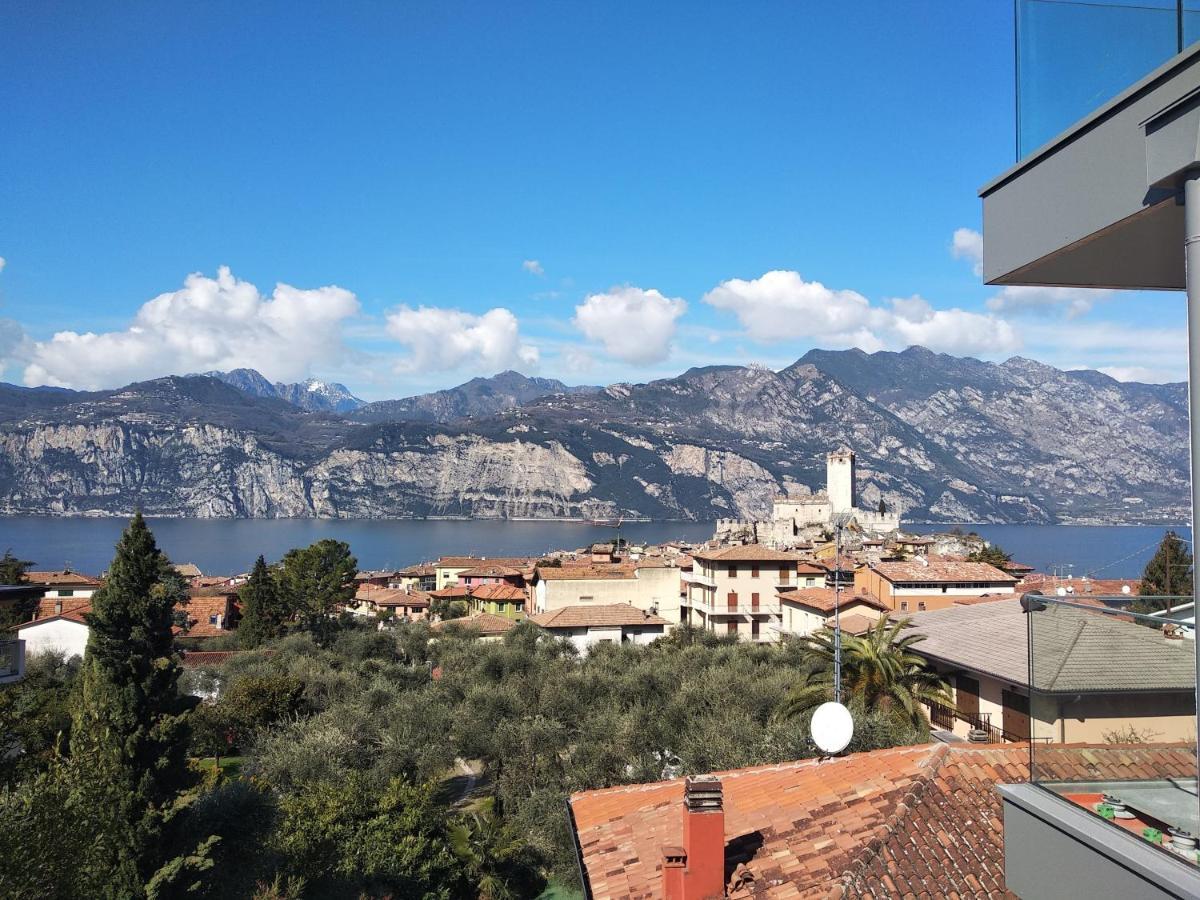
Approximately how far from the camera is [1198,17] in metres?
2.75

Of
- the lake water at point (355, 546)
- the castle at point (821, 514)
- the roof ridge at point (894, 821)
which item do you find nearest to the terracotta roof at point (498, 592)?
the roof ridge at point (894, 821)

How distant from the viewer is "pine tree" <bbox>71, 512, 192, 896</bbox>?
12664 millimetres

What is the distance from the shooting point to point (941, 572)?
38.7m

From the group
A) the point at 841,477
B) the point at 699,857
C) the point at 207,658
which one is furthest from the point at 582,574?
the point at 841,477

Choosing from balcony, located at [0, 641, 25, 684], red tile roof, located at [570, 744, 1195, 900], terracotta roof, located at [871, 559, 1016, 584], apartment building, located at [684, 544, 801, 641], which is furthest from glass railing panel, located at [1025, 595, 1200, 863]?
apartment building, located at [684, 544, 801, 641]

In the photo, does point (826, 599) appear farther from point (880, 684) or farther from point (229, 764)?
point (229, 764)

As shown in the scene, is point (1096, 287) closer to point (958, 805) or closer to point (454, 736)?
point (958, 805)

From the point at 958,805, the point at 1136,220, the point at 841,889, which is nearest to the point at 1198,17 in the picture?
the point at 1136,220

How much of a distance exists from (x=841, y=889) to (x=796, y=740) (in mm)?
7552

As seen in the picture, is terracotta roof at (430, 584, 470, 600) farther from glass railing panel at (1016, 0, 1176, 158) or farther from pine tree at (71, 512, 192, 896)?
glass railing panel at (1016, 0, 1176, 158)

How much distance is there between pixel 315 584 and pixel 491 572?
65.4 feet

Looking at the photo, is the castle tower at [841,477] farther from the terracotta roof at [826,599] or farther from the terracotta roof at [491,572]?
the terracotta roof at [826,599]

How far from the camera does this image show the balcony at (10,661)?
1420cm

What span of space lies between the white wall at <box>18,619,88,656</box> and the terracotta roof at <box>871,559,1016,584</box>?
119ft
